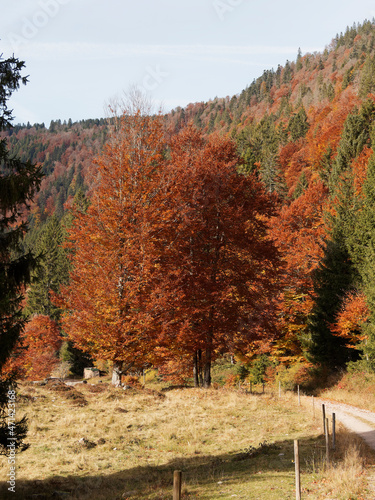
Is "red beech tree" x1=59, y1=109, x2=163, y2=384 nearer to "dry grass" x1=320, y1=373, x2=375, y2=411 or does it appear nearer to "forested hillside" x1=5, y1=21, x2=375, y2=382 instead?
"forested hillside" x1=5, y1=21, x2=375, y2=382

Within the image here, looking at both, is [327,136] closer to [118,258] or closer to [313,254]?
[313,254]

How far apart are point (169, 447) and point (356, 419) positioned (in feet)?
30.2

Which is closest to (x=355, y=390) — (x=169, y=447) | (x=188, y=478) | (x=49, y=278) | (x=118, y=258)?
(x=169, y=447)

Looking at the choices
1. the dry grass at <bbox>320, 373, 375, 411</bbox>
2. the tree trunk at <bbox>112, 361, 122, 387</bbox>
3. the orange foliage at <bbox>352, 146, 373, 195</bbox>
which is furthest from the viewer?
the orange foliage at <bbox>352, 146, 373, 195</bbox>

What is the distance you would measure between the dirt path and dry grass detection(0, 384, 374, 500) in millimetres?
1322

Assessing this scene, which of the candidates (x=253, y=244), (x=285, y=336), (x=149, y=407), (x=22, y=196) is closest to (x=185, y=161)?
(x=253, y=244)

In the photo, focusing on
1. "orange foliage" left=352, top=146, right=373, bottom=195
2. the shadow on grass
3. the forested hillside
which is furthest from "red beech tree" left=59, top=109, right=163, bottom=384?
"orange foliage" left=352, top=146, right=373, bottom=195

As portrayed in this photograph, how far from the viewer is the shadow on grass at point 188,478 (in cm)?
977

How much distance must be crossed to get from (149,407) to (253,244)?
9.85 meters

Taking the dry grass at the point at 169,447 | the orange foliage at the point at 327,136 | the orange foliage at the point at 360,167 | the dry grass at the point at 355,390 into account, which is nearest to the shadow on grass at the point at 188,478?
the dry grass at the point at 169,447

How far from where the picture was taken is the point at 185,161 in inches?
907

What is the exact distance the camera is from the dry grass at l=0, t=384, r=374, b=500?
387 inches

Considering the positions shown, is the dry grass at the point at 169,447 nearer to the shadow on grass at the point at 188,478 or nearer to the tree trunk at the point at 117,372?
the shadow on grass at the point at 188,478

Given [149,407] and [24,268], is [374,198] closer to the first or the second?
[149,407]
